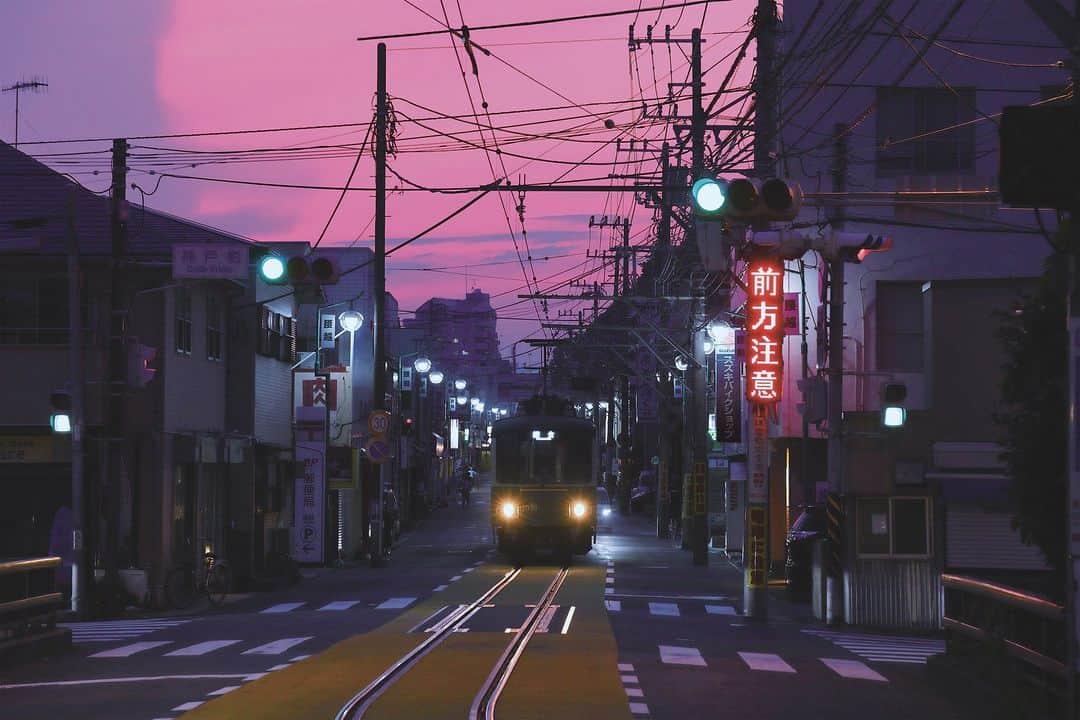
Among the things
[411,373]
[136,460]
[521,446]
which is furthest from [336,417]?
[411,373]

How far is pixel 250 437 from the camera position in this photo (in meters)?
35.0

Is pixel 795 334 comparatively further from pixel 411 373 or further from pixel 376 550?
pixel 411 373

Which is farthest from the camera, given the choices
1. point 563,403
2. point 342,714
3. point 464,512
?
point 464,512

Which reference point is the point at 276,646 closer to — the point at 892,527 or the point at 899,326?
the point at 892,527

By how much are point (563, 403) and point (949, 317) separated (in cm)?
1516

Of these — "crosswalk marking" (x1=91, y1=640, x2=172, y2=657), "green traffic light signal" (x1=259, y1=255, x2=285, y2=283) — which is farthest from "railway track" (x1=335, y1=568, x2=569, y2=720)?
"green traffic light signal" (x1=259, y1=255, x2=285, y2=283)

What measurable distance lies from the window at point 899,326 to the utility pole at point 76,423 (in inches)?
613

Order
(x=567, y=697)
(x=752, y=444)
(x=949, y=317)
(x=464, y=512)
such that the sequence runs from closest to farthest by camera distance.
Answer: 1. (x=567, y=697)
2. (x=752, y=444)
3. (x=949, y=317)
4. (x=464, y=512)

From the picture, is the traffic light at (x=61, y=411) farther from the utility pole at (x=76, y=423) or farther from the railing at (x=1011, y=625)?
the railing at (x=1011, y=625)

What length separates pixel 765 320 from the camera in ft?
82.5

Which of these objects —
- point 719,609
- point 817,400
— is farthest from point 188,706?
point 719,609

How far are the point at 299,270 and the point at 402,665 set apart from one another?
5.23 meters

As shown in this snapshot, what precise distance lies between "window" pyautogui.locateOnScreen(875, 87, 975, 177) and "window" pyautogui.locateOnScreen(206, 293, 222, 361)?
48.2 feet

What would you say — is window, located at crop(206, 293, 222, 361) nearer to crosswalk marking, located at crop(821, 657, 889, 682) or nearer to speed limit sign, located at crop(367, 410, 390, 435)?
speed limit sign, located at crop(367, 410, 390, 435)
